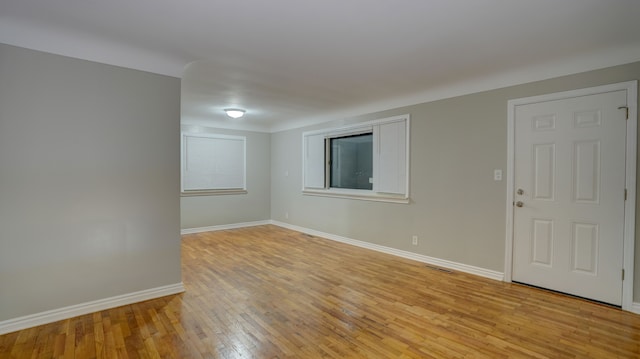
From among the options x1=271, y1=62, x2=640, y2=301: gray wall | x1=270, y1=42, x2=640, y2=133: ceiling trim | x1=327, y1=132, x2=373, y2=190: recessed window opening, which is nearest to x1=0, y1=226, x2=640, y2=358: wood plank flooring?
x1=271, y1=62, x2=640, y2=301: gray wall

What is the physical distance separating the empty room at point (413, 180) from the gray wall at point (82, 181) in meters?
0.01

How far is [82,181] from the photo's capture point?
2.62m

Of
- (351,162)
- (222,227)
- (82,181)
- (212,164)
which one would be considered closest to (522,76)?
(351,162)

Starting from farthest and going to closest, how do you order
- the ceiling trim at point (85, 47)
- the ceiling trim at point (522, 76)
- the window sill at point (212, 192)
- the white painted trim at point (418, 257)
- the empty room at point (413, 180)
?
the window sill at point (212, 192) → the white painted trim at point (418, 257) → the ceiling trim at point (522, 76) → the ceiling trim at point (85, 47) → the empty room at point (413, 180)

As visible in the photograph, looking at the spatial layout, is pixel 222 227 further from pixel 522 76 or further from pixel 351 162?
pixel 522 76

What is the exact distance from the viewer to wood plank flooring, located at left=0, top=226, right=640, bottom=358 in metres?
2.08

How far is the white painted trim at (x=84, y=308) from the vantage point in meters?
2.33

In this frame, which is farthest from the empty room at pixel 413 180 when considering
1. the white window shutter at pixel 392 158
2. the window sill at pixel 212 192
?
the window sill at pixel 212 192

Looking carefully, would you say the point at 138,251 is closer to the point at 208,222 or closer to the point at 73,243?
the point at 73,243

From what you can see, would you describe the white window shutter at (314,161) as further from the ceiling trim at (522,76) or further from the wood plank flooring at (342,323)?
the wood plank flooring at (342,323)

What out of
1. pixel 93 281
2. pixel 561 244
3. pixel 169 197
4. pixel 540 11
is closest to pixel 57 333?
pixel 93 281

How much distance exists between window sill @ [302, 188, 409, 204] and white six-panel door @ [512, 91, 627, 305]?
1.51 meters

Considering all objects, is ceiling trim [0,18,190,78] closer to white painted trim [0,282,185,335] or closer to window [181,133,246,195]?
white painted trim [0,282,185,335]

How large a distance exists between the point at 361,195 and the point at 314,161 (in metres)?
1.36
